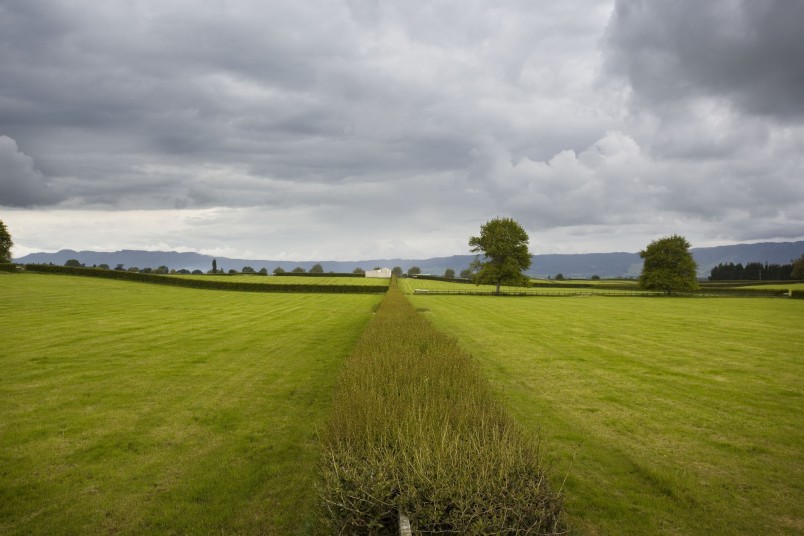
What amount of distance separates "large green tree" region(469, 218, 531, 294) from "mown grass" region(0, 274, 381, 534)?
54749 millimetres

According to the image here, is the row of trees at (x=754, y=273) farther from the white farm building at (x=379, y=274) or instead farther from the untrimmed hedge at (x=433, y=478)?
the untrimmed hedge at (x=433, y=478)

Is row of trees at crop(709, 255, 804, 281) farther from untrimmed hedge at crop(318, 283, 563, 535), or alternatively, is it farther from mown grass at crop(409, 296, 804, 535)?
untrimmed hedge at crop(318, 283, 563, 535)

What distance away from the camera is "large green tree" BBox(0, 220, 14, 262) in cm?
7744

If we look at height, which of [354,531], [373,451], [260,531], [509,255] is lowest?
[260,531]

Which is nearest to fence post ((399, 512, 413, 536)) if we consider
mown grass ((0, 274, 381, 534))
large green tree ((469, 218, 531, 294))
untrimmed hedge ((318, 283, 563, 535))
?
untrimmed hedge ((318, 283, 563, 535))

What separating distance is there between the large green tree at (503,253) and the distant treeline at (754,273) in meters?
116

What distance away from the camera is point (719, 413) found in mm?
11477

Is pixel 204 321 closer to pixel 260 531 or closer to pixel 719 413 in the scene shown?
pixel 260 531

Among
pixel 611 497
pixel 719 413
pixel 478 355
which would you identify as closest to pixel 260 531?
pixel 611 497

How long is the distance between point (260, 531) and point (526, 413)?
749 cm

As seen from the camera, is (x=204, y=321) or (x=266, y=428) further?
(x=204, y=321)

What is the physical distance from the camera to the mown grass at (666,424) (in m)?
6.84

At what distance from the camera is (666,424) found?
35.0 feet

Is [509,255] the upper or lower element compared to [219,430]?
upper
